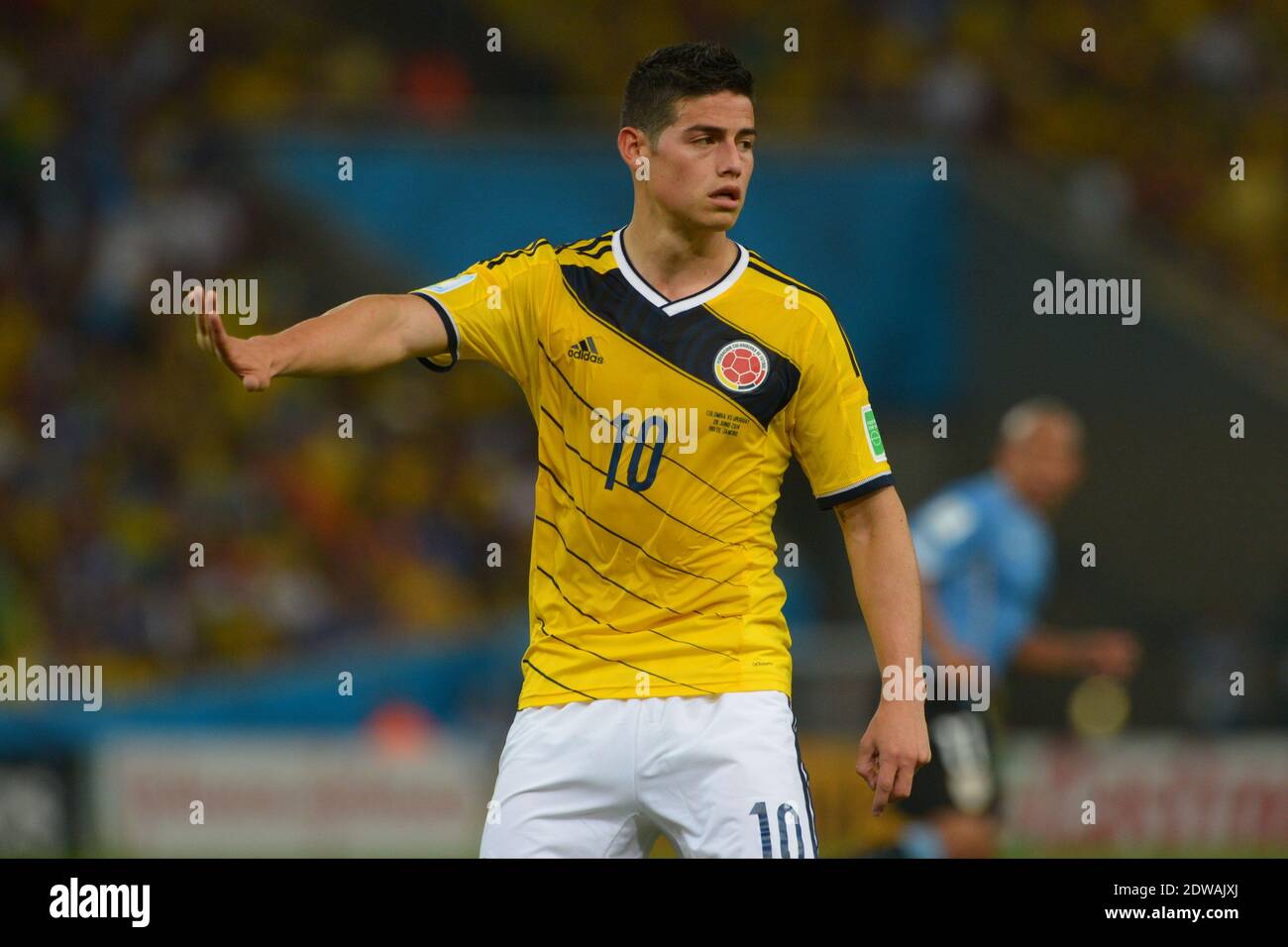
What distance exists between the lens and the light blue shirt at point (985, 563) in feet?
26.6

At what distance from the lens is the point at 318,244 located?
1577cm

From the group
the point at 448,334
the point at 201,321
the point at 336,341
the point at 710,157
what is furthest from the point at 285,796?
the point at 201,321

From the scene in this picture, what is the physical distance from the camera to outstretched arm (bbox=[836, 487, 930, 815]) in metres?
4.71

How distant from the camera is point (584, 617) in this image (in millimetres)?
4953

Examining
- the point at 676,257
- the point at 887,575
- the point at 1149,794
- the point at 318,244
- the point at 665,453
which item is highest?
the point at 318,244

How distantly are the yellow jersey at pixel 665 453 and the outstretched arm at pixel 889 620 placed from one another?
0.10 meters

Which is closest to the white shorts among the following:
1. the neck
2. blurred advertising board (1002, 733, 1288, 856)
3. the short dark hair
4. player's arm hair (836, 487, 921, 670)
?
player's arm hair (836, 487, 921, 670)

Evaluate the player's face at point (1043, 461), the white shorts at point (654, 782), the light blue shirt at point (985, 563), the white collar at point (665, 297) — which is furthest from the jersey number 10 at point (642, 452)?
Answer: the player's face at point (1043, 461)

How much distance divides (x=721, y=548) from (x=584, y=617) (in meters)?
0.39

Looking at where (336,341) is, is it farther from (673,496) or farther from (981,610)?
(981,610)

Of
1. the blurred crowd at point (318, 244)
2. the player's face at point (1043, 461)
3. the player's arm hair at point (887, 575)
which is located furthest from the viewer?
the blurred crowd at point (318, 244)

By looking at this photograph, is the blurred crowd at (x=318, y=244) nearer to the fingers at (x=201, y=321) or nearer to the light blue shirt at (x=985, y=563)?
the light blue shirt at (x=985, y=563)

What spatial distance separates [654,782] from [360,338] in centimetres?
130

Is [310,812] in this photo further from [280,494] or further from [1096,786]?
[1096,786]
